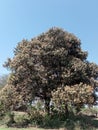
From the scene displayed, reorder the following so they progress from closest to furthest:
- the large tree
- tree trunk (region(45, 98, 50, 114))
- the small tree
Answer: the small tree → the large tree → tree trunk (region(45, 98, 50, 114))

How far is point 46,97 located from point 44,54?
4.80m

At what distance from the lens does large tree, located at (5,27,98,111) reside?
77.4 ft

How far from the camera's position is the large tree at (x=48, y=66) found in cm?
2358

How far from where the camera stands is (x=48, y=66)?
24.3 m

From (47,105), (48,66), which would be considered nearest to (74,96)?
(48,66)

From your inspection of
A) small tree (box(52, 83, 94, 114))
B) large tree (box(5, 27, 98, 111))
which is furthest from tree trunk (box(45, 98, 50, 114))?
small tree (box(52, 83, 94, 114))

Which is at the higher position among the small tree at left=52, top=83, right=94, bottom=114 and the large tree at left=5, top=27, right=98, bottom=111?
the large tree at left=5, top=27, right=98, bottom=111

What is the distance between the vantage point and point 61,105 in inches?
857

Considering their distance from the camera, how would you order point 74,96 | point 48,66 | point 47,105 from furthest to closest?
point 47,105
point 48,66
point 74,96

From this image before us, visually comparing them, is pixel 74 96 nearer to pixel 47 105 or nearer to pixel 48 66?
pixel 48 66

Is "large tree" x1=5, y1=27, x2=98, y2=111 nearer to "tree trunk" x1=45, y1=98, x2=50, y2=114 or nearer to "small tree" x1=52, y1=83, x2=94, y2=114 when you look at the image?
"tree trunk" x1=45, y1=98, x2=50, y2=114

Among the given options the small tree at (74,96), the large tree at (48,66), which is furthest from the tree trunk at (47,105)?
the small tree at (74,96)

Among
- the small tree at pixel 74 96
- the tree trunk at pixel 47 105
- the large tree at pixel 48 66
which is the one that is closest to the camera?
the small tree at pixel 74 96

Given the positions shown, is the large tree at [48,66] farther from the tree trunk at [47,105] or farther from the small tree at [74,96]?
the small tree at [74,96]
